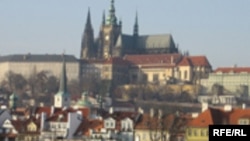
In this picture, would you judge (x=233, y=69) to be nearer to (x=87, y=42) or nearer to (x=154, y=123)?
(x=87, y=42)

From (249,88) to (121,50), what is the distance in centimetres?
3578

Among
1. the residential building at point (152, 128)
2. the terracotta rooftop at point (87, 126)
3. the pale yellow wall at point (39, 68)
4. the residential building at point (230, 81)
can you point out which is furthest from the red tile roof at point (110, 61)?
the residential building at point (152, 128)

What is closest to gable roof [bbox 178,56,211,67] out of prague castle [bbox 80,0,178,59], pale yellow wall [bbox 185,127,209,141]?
prague castle [bbox 80,0,178,59]

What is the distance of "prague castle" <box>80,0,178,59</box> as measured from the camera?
572 ft

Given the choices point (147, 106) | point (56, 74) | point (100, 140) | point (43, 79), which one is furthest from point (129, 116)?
point (56, 74)

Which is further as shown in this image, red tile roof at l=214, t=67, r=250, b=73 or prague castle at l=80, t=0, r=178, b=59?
prague castle at l=80, t=0, r=178, b=59

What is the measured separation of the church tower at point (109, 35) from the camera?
576ft

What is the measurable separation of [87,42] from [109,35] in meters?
5.24

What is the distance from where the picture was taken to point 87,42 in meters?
174

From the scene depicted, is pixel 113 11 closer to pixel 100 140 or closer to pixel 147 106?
pixel 147 106

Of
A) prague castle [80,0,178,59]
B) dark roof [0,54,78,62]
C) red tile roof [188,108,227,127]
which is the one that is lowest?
red tile roof [188,108,227,127]

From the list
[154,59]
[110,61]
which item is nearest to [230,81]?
[154,59]

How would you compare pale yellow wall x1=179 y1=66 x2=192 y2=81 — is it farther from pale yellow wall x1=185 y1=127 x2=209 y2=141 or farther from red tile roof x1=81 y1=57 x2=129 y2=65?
pale yellow wall x1=185 y1=127 x2=209 y2=141

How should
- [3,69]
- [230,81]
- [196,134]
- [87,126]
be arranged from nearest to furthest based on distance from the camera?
[196,134], [87,126], [230,81], [3,69]
